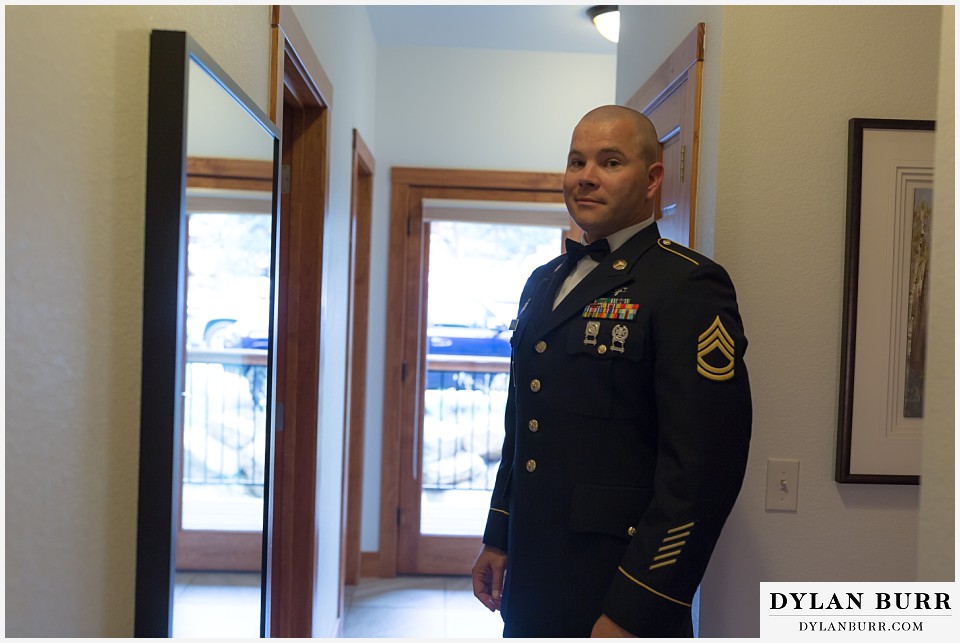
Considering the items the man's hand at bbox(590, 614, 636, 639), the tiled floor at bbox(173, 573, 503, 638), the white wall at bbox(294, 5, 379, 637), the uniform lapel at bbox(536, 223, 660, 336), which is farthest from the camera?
the tiled floor at bbox(173, 573, 503, 638)

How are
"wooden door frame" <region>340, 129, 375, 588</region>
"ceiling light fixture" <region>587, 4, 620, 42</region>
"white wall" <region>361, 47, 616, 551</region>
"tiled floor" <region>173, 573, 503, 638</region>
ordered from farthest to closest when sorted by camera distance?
"white wall" <region>361, 47, 616, 551</region>
"wooden door frame" <region>340, 129, 375, 588</region>
"tiled floor" <region>173, 573, 503, 638</region>
"ceiling light fixture" <region>587, 4, 620, 42</region>

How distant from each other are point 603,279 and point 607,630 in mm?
596

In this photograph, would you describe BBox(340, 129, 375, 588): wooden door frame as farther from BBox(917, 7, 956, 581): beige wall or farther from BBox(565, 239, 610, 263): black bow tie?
BBox(917, 7, 956, 581): beige wall

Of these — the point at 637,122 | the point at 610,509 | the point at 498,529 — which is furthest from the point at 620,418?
the point at 637,122

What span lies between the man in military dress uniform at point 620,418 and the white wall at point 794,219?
368 millimetres

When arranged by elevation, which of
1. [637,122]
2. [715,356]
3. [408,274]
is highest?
[637,122]

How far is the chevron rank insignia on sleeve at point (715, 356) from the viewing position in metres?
1.37

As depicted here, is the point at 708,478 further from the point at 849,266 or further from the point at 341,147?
the point at 341,147

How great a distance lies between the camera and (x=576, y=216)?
1615 mm

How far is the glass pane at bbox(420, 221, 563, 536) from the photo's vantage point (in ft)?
14.6

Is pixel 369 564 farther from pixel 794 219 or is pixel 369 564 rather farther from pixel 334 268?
pixel 794 219

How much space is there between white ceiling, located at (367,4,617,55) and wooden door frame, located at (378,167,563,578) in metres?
0.62

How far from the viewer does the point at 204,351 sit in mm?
1386

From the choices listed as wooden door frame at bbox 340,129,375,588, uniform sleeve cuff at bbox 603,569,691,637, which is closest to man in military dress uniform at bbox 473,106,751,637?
uniform sleeve cuff at bbox 603,569,691,637
